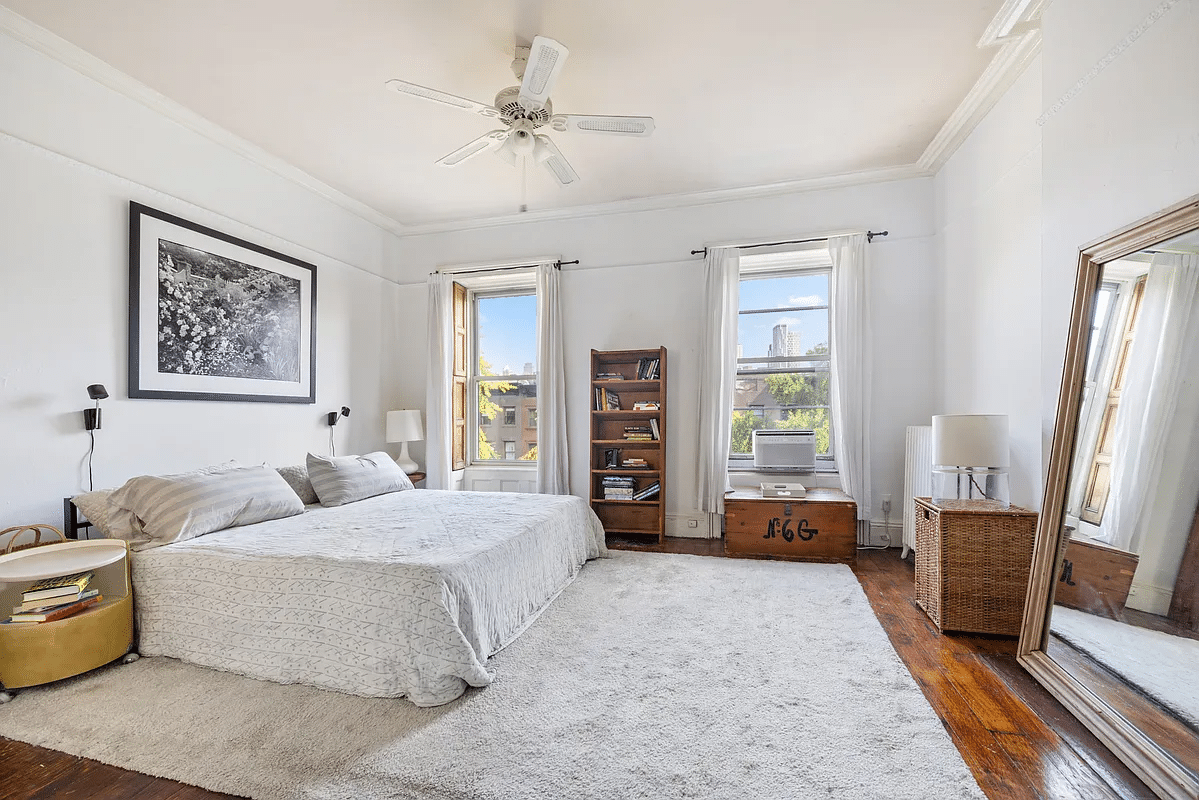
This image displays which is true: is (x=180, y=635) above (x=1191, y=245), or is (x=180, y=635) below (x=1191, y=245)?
below

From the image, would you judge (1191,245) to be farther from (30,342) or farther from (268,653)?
(30,342)

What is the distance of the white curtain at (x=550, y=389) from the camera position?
4605mm

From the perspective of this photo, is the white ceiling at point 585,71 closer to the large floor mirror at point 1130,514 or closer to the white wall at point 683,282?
the white wall at point 683,282

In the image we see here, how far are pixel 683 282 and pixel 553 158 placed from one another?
5.92ft

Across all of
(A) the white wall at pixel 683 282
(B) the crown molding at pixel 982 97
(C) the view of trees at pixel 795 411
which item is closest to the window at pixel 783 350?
(C) the view of trees at pixel 795 411

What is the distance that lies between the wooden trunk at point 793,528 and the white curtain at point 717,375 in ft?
1.24

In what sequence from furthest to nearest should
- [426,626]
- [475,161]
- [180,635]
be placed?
[475,161] < [180,635] < [426,626]

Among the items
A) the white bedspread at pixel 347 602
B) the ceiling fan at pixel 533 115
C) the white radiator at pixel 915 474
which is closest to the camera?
the white bedspread at pixel 347 602

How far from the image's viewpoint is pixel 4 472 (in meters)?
2.39

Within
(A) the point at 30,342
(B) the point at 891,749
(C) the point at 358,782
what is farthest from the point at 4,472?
(B) the point at 891,749

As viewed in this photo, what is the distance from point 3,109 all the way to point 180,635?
2.48 meters

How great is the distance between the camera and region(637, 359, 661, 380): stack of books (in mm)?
4406

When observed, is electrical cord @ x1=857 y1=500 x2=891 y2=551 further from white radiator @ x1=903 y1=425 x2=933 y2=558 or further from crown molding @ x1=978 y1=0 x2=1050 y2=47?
crown molding @ x1=978 y1=0 x2=1050 y2=47

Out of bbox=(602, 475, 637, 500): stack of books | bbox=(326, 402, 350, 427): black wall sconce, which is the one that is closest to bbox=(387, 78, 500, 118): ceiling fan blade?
bbox=(326, 402, 350, 427): black wall sconce
